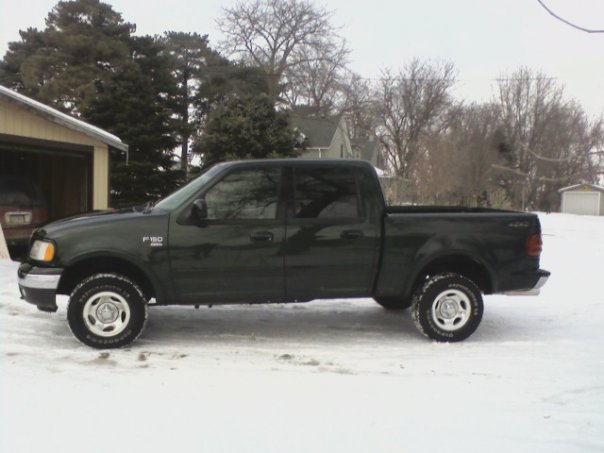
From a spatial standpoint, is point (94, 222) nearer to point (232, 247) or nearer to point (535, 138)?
point (232, 247)

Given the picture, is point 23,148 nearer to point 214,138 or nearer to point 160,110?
point 214,138

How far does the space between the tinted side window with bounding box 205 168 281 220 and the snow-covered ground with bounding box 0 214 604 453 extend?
1323mm

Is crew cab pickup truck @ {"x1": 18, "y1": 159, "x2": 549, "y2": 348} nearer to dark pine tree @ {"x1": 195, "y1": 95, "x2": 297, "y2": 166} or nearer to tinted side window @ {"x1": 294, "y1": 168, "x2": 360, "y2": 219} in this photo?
tinted side window @ {"x1": 294, "y1": 168, "x2": 360, "y2": 219}

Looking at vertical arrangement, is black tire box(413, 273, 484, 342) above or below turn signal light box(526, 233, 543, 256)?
below

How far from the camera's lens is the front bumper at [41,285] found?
538 centimetres

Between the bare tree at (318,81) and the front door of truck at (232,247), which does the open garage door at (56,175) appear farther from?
the bare tree at (318,81)

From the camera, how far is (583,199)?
4412 cm

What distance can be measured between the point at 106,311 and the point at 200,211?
1305mm

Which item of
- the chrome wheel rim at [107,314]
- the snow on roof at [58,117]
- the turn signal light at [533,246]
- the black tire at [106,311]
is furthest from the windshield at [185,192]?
the snow on roof at [58,117]

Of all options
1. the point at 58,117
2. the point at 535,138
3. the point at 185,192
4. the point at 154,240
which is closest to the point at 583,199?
the point at 535,138

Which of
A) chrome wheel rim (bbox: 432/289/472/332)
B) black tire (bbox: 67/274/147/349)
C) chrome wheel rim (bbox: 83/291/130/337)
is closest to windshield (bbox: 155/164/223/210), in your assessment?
black tire (bbox: 67/274/147/349)

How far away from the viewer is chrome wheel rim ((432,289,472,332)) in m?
5.94

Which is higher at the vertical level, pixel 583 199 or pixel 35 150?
pixel 583 199

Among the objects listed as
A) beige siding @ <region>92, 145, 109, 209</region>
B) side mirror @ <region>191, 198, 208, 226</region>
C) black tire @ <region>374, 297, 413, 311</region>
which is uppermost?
beige siding @ <region>92, 145, 109, 209</region>
